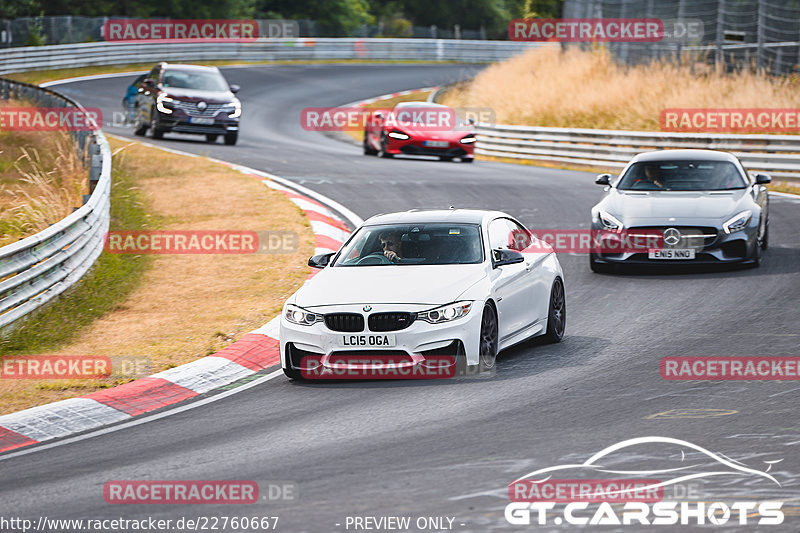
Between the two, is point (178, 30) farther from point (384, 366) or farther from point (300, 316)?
point (384, 366)

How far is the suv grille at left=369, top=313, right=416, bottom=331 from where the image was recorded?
962 cm

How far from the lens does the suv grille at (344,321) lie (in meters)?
9.67

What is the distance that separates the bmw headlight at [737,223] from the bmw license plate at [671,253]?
511 mm

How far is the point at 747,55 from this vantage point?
3300 cm

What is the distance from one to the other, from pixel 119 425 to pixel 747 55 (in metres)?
27.4

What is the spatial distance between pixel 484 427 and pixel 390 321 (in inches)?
67.0

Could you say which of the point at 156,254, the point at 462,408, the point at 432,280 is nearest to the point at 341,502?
the point at 462,408

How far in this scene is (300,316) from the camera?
9914mm

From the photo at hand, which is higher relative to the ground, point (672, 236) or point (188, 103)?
point (672, 236)
